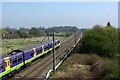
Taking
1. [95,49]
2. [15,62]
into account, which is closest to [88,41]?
[95,49]

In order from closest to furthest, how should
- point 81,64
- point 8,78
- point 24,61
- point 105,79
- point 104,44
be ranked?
point 105,79
point 8,78
point 24,61
point 81,64
point 104,44

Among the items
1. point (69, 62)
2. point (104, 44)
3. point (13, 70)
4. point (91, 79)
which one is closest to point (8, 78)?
point (13, 70)

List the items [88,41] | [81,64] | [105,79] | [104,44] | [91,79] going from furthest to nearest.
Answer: [88,41] → [104,44] → [81,64] → [91,79] → [105,79]

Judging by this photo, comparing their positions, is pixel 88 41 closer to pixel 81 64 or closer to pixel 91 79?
pixel 81 64

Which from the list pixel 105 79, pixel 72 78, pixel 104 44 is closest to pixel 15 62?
pixel 72 78

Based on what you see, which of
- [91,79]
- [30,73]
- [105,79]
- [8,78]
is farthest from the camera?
[30,73]

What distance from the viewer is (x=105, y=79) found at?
74.1 ft

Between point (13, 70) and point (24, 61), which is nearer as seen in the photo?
point (13, 70)

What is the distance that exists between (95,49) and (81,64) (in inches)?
415

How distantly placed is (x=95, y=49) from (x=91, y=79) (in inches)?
912

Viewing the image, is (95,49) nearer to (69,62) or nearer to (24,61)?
(69,62)

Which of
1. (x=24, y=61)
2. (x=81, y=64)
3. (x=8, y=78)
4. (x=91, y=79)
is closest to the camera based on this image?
(x=91, y=79)

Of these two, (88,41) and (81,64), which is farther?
(88,41)

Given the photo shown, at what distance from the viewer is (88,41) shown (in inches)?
1959
